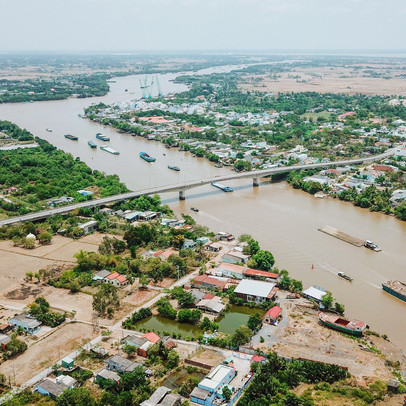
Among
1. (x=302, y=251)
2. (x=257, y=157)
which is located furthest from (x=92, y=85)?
(x=302, y=251)

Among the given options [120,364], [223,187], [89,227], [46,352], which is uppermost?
[223,187]

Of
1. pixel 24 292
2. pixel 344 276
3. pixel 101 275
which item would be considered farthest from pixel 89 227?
pixel 344 276

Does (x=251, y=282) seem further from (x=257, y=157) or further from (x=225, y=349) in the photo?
(x=257, y=157)

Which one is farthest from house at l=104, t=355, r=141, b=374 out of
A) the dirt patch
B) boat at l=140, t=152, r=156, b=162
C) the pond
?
boat at l=140, t=152, r=156, b=162

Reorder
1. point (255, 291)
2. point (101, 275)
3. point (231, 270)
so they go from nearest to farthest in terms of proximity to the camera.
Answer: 1. point (255, 291)
2. point (101, 275)
3. point (231, 270)

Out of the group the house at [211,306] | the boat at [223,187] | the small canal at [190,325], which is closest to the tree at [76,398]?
the small canal at [190,325]

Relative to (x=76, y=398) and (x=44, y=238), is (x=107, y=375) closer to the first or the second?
(x=76, y=398)
